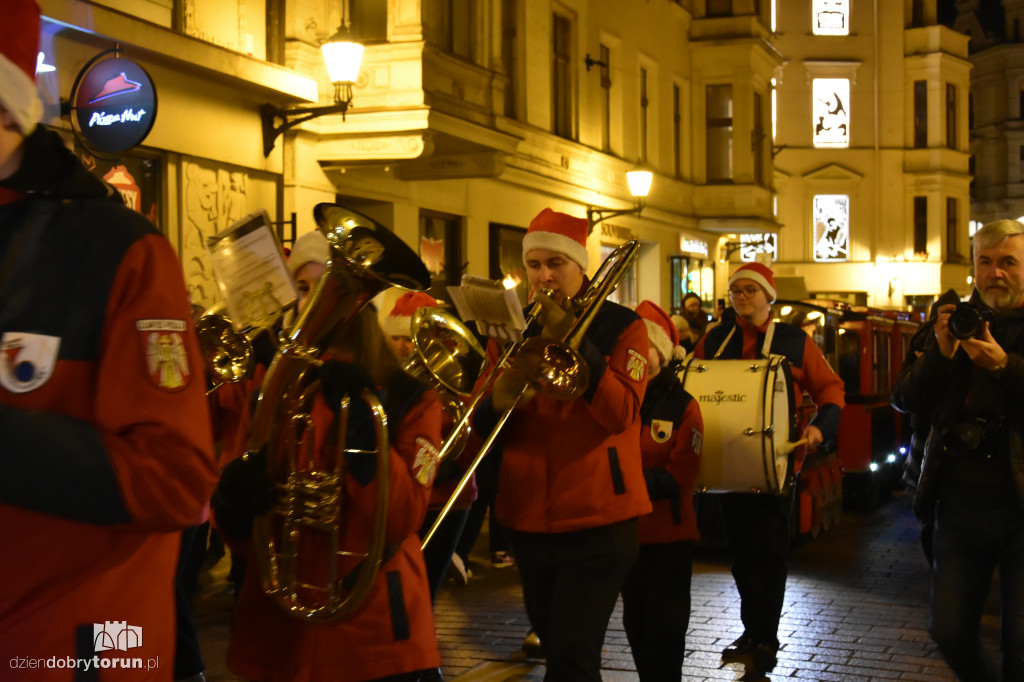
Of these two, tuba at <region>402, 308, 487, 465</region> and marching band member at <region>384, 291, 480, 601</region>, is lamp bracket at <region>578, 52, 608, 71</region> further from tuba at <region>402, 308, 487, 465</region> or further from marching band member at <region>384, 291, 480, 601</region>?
tuba at <region>402, 308, 487, 465</region>

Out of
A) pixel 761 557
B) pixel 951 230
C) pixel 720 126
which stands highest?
pixel 720 126

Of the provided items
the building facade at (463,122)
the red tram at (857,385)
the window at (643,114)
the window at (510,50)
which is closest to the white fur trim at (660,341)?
the building facade at (463,122)

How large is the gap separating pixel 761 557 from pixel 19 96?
16.6 ft

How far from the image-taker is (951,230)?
160 ft

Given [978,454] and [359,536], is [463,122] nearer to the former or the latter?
[978,454]

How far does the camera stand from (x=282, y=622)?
3.47 m

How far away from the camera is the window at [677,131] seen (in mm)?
27281

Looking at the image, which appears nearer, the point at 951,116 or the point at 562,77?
the point at 562,77

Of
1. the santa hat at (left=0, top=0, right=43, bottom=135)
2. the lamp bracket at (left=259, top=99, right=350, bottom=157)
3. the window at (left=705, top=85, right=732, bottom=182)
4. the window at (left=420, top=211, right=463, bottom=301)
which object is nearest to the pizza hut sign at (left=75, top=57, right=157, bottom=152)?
the lamp bracket at (left=259, top=99, right=350, bottom=157)

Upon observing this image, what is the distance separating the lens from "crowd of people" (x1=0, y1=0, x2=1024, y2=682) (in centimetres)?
204

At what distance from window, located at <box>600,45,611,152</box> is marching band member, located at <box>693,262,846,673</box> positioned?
16.5 metres

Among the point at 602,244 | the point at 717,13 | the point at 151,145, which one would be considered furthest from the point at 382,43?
the point at 717,13

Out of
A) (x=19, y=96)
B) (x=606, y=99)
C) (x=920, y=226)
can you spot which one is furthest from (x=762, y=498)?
(x=920, y=226)

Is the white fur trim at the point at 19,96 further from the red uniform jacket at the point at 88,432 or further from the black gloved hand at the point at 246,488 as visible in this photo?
the black gloved hand at the point at 246,488
